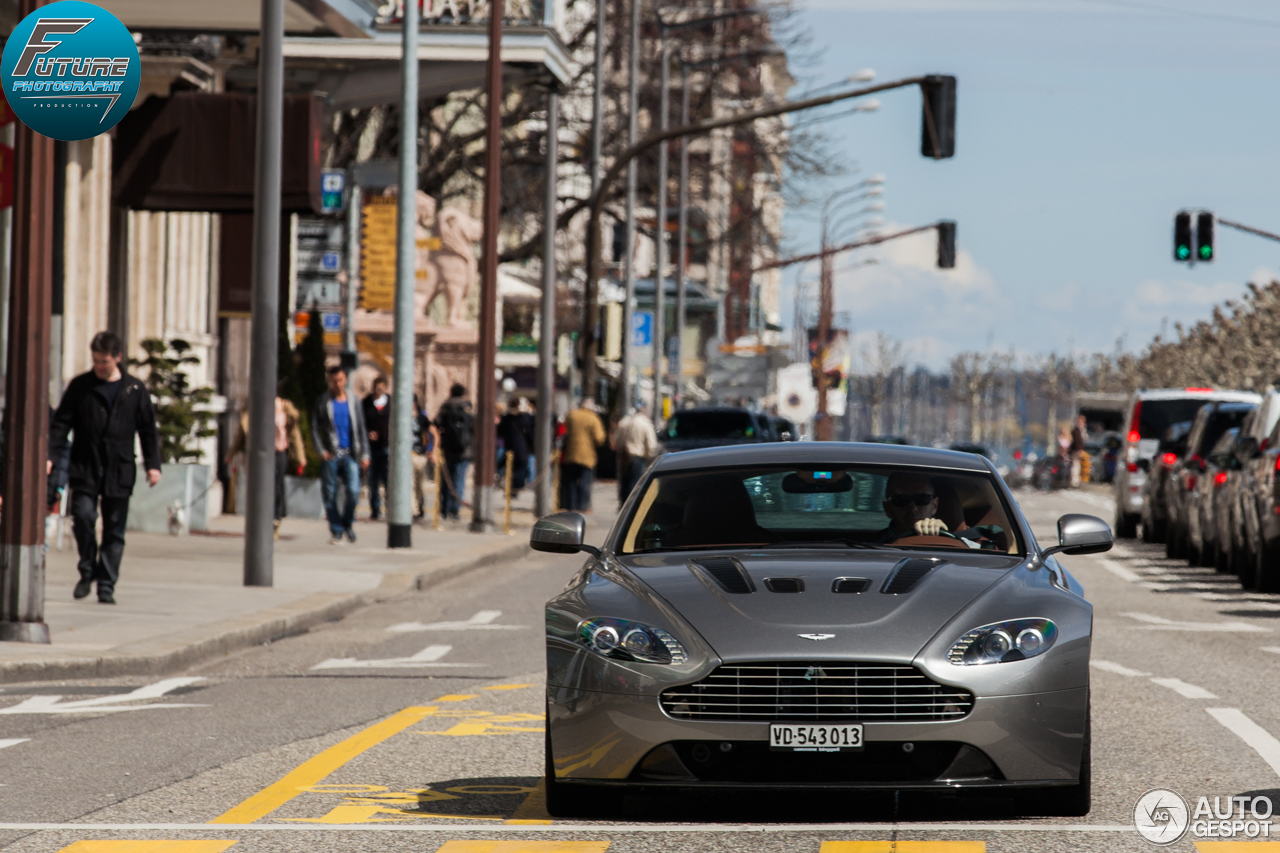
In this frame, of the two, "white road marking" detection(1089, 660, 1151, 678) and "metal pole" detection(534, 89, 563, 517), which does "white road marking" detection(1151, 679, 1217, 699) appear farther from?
"metal pole" detection(534, 89, 563, 517)

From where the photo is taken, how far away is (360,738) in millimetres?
9219

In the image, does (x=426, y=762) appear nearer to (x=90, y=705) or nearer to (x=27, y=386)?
(x=90, y=705)

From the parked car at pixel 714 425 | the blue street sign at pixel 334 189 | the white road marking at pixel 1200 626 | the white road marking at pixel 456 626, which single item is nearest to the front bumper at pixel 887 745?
the white road marking at pixel 456 626

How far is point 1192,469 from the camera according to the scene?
78.5 feet

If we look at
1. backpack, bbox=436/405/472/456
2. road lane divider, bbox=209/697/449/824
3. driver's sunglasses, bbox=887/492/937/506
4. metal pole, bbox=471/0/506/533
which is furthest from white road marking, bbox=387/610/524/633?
backpack, bbox=436/405/472/456

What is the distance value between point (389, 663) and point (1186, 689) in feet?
15.2

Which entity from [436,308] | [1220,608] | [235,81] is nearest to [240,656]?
[1220,608]

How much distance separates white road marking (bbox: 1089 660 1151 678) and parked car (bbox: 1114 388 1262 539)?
56.4 feet

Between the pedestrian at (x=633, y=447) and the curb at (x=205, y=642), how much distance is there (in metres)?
13.1

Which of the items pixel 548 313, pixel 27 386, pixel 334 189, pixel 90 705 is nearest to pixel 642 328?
pixel 548 313

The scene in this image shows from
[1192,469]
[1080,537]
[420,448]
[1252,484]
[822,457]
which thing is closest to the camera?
[1080,537]

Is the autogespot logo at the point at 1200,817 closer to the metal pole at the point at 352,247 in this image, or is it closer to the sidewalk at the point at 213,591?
the sidewalk at the point at 213,591

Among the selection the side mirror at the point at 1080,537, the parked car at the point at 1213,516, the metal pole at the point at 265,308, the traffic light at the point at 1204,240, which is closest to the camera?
the side mirror at the point at 1080,537

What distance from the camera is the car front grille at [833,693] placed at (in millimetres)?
6520
